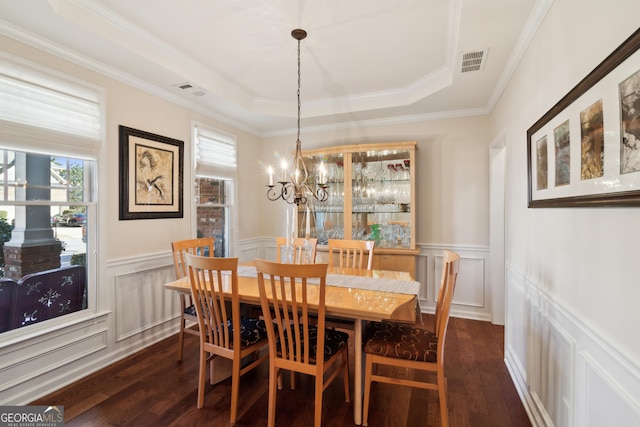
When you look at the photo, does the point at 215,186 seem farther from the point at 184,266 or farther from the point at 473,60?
the point at 473,60

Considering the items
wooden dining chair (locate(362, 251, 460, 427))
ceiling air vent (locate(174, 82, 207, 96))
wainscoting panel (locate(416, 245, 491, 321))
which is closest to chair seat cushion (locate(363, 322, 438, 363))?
wooden dining chair (locate(362, 251, 460, 427))

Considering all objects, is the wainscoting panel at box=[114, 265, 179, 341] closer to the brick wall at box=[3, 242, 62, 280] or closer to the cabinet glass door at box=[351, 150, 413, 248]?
the brick wall at box=[3, 242, 62, 280]

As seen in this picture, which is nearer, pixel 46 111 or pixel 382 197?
pixel 46 111

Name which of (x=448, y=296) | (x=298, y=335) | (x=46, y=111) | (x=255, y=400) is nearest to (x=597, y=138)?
(x=448, y=296)

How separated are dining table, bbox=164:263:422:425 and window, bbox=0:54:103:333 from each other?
91 centimetres

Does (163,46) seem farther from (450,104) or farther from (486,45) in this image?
(450,104)

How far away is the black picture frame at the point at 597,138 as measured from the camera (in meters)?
1.00

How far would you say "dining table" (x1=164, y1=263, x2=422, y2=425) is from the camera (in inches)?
70.1

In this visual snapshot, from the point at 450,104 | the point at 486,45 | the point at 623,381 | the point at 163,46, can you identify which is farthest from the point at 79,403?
the point at 450,104

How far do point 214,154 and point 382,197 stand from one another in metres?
2.24

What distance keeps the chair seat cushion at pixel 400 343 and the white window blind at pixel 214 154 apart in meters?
2.71

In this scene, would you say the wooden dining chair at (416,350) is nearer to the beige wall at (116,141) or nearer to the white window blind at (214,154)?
the beige wall at (116,141)

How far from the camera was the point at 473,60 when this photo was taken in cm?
248

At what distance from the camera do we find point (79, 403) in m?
2.11
